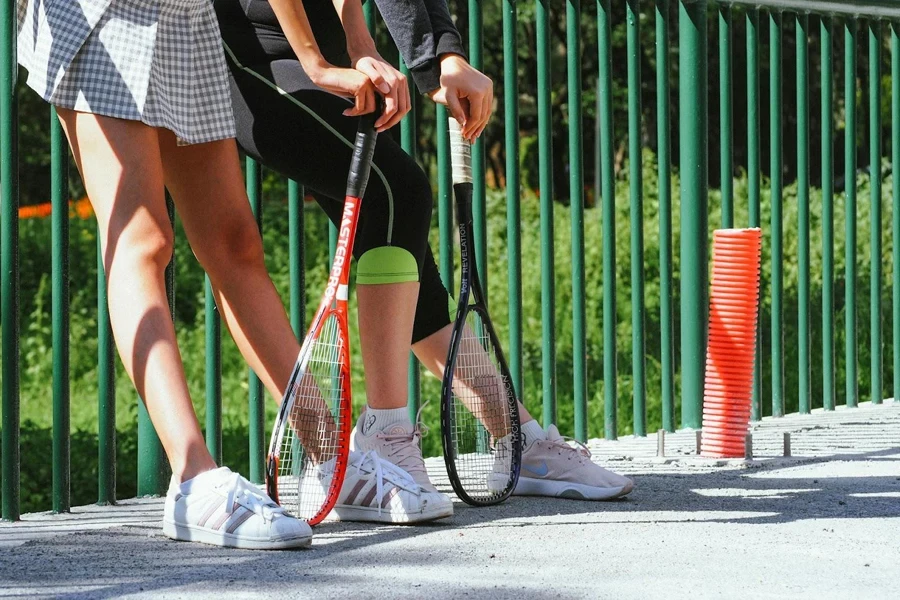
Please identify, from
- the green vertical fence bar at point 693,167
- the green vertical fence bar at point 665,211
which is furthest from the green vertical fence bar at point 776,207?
the green vertical fence bar at point 665,211

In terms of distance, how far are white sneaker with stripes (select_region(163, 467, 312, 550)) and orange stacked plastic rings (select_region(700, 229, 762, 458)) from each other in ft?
5.26

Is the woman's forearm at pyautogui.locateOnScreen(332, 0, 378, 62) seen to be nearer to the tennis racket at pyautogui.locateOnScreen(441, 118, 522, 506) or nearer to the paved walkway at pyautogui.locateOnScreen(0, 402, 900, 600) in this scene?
the tennis racket at pyautogui.locateOnScreen(441, 118, 522, 506)

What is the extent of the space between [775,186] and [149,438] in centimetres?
246

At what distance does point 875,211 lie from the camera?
16.9ft

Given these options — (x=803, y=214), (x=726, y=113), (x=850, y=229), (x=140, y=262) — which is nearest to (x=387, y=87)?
(x=140, y=262)

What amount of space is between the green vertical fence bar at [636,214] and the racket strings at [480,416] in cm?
136

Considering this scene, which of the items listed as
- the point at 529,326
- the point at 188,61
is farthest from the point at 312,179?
the point at 529,326

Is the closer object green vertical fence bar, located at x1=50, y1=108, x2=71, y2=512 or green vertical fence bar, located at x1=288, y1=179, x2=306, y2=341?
green vertical fence bar, located at x1=50, y1=108, x2=71, y2=512

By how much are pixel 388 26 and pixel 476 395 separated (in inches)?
33.8

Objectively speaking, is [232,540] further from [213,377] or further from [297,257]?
[297,257]

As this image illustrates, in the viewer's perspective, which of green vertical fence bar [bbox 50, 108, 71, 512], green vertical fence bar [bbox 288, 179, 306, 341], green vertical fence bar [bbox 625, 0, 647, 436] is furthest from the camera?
green vertical fence bar [bbox 625, 0, 647, 436]

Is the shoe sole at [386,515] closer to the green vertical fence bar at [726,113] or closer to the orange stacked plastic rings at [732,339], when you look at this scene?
the orange stacked plastic rings at [732,339]

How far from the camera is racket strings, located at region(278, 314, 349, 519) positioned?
2.72 m

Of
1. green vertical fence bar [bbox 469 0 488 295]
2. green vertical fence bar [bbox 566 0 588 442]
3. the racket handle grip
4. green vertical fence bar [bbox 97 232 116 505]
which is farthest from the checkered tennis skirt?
green vertical fence bar [bbox 566 0 588 442]
